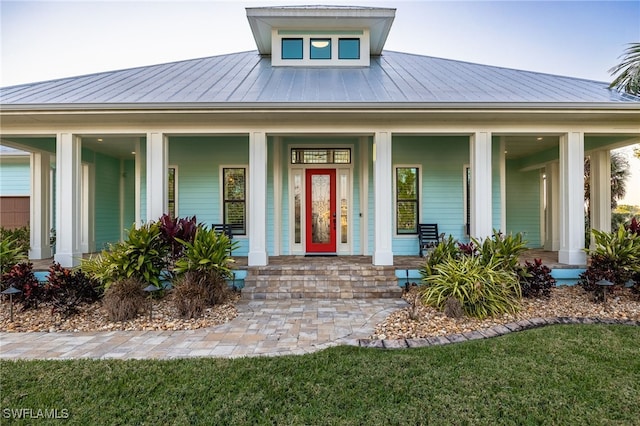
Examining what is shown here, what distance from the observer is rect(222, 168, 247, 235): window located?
8289 mm

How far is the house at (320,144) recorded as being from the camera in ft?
21.0

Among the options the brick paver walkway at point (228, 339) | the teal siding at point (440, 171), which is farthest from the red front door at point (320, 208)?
the brick paver walkway at point (228, 339)

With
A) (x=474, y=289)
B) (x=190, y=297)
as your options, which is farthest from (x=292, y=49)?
(x=474, y=289)

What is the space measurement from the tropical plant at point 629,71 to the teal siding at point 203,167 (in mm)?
8891

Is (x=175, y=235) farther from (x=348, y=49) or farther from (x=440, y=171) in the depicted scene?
(x=348, y=49)

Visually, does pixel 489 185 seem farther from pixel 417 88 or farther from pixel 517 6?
pixel 517 6

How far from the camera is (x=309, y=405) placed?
2.47 metres

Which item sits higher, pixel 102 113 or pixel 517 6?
pixel 517 6

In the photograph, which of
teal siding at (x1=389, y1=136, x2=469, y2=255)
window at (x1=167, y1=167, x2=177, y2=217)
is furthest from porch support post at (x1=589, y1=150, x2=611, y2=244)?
window at (x1=167, y1=167, x2=177, y2=217)

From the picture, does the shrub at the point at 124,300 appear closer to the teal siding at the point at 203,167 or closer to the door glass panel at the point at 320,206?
the teal siding at the point at 203,167

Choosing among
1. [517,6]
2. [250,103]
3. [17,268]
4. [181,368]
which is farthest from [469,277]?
[517,6]

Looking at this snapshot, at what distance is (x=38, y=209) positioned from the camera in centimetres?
834

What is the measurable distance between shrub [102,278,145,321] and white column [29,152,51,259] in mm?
5298

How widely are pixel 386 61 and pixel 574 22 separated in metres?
9.60
